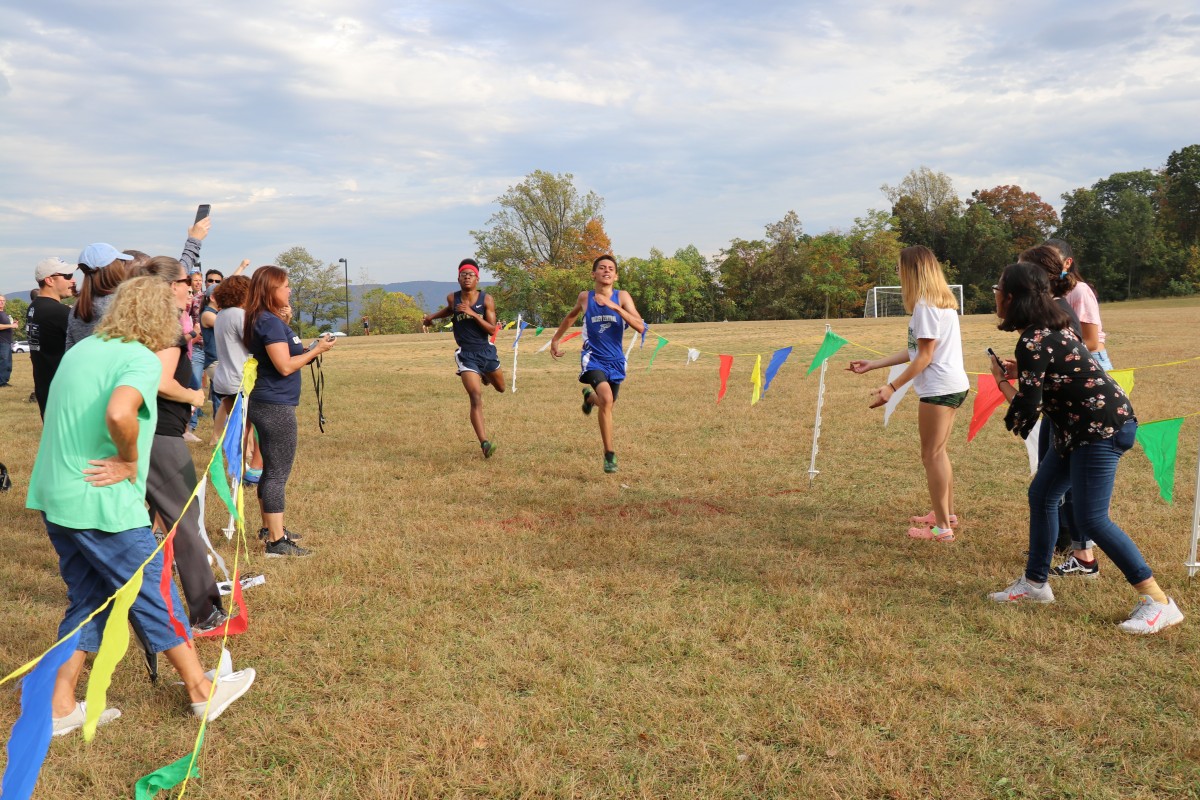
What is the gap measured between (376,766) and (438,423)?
325 inches

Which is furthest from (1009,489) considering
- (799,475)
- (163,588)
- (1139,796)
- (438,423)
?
(438,423)

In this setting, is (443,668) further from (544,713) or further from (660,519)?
(660,519)

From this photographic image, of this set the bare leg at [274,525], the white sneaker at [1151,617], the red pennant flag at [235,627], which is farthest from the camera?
the bare leg at [274,525]

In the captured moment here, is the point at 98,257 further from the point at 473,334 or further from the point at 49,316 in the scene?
the point at 473,334

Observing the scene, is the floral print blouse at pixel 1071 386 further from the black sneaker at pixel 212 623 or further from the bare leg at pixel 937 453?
the black sneaker at pixel 212 623

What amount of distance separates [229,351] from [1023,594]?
5.83m

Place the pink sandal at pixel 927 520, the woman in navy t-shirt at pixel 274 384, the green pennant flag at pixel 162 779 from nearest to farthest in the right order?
the green pennant flag at pixel 162 779 < the woman in navy t-shirt at pixel 274 384 < the pink sandal at pixel 927 520

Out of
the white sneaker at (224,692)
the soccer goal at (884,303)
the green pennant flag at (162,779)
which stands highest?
the soccer goal at (884,303)

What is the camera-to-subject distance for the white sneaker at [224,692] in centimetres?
334

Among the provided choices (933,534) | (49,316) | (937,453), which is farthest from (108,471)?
(933,534)

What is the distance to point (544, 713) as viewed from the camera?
3.36 m

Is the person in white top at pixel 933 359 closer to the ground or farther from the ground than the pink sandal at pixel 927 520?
farther from the ground

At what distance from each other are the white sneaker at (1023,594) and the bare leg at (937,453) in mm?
1120

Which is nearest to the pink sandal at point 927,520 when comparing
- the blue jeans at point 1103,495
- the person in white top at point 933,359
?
the person in white top at point 933,359
